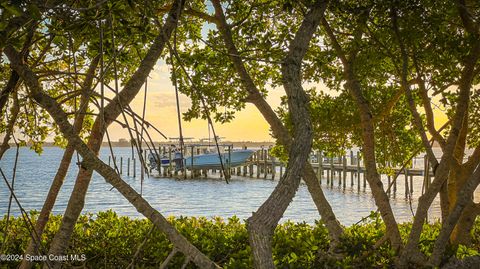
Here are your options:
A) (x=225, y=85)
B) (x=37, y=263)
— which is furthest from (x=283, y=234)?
(x=37, y=263)

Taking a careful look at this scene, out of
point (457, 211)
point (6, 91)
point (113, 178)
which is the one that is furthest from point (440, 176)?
point (6, 91)

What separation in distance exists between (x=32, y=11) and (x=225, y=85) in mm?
4386

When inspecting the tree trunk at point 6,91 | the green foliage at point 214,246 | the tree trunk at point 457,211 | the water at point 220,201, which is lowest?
the water at point 220,201

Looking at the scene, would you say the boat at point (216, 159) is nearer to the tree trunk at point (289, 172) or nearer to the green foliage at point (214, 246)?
the green foliage at point (214, 246)

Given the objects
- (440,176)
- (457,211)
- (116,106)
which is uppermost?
(116,106)

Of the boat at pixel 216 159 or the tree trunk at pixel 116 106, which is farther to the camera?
the boat at pixel 216 159

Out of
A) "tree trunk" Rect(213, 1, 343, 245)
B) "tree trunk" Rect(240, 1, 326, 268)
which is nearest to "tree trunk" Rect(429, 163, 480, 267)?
"tree trunk" Rect(213, 1, 343, 245)

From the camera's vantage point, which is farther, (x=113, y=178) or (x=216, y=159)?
(x=216, y=159)

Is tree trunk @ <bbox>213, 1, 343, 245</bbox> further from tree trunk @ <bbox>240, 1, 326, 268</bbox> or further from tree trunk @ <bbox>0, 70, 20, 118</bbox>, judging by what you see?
tree trunk @ <bbox>0, 70, 20, 118</bbox>

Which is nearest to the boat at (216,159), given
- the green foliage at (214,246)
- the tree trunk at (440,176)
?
the green foliage at (214,246)

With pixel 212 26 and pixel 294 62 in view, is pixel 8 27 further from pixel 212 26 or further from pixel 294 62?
pixel 212 26

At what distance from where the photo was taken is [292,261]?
420 centimetres

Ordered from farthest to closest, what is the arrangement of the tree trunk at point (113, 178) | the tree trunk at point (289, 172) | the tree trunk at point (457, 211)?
the tree trunk at point (457, 211), the tree trunk at point (113, 178), the tree trunk at point (289, 172)

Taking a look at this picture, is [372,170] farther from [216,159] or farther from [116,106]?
[216,159]
